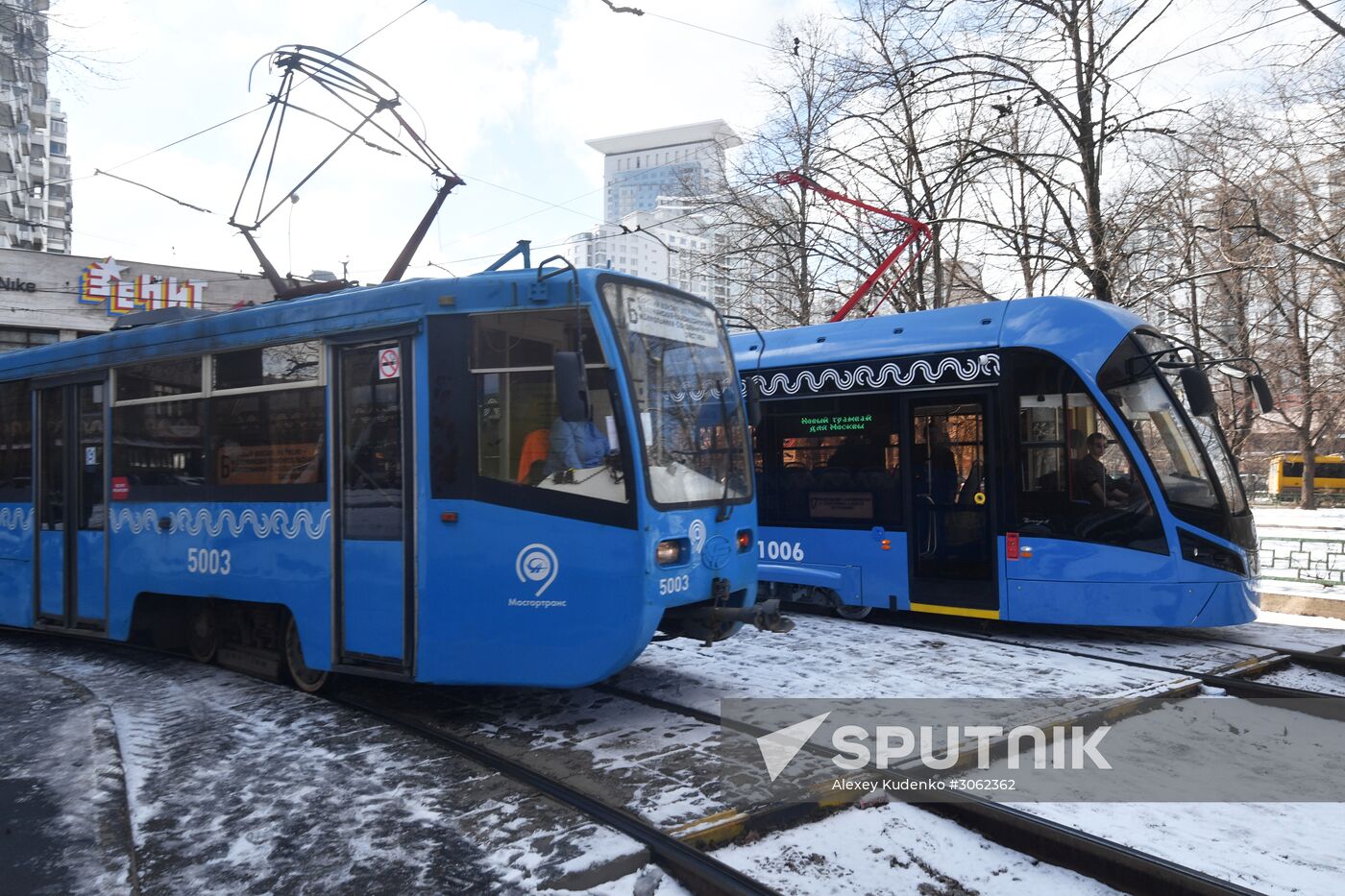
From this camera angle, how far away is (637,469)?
575 centimetres

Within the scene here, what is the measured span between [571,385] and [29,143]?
78.4 meters

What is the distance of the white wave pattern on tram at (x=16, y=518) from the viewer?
9289 mm

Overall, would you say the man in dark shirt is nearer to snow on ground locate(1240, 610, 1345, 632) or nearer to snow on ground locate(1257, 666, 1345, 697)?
snow on ground locate(1257, 666, 1345, 697)

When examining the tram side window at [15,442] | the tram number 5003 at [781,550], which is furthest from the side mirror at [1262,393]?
the tram side window at [15,442]

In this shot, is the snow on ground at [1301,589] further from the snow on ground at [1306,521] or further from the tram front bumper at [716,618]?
the tram front bumper at [716,618]

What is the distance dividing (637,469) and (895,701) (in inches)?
100

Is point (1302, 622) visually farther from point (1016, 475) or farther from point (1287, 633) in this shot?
point (1016, 475)

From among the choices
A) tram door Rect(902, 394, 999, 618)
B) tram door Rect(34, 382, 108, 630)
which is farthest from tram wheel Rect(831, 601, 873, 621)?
tram door Rect(34, 382, 108, 630)

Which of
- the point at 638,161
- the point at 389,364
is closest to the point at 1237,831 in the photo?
the point at 389,364

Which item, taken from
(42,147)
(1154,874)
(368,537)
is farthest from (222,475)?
(42,147)

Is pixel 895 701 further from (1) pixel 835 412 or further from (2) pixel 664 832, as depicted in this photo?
(1) pixel 835 412

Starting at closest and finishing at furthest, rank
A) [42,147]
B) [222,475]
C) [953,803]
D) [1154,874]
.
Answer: [1154,874], [953,803], [222,475], [42,147]

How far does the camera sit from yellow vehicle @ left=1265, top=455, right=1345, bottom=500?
148ft

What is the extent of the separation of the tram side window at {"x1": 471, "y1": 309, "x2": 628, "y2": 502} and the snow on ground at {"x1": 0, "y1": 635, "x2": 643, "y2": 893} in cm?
173
